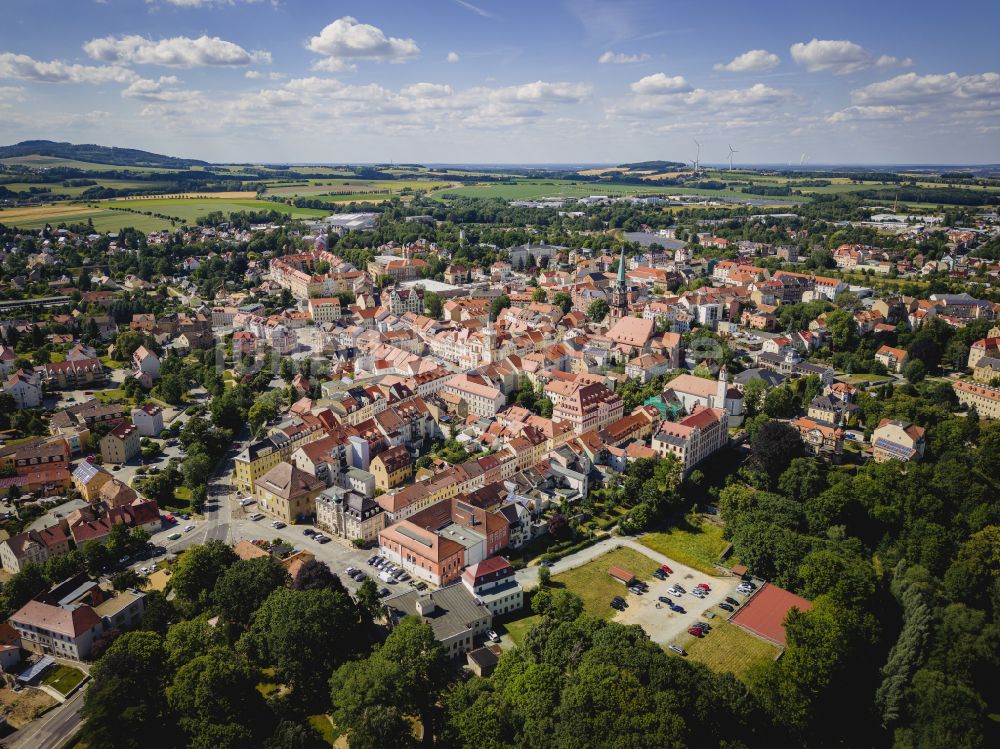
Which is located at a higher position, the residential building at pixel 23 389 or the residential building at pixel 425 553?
the residential building at pixel 23 389

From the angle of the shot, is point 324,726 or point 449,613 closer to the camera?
point 324,726

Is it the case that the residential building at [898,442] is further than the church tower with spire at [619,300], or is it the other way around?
the church tower with spire at [619,300]

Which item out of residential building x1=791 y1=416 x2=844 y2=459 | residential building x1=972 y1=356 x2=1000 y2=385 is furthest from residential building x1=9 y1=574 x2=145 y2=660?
residential building x1=972 y1=356 x2=1000 y2=385

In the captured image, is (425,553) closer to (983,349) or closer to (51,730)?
(51,730)

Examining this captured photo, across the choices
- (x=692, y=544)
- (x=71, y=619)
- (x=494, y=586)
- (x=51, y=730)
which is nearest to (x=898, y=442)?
(x=692, y=544)

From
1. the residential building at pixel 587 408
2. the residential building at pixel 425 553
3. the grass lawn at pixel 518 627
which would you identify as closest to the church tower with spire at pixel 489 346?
the residential building at pixel 587 408

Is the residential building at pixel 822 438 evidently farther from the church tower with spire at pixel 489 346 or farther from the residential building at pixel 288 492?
the residential building at pixel 288 492

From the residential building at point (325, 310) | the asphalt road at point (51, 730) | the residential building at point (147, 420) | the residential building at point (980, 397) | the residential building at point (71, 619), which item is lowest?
the asphalt road at point (51, 730)
